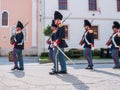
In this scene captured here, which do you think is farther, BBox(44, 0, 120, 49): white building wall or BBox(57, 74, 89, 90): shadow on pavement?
BBox(44, 0, 120, 49): white building wall

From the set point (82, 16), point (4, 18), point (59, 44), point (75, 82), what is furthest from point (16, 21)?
point (75, 82)

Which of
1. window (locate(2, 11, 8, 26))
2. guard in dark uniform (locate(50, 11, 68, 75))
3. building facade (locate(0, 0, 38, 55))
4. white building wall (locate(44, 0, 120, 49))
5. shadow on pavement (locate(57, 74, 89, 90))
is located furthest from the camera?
window (locate(2, 11, 8, 26))

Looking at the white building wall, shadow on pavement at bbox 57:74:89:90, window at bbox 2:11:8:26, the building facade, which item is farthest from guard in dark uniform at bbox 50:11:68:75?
window at bbox 2:11:8:26

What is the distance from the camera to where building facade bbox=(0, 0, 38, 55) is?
32250mm

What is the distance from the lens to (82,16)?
94.4ft

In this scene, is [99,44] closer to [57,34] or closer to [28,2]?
[28,2]

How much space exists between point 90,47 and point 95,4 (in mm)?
17743

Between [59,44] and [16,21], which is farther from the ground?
[16,21]

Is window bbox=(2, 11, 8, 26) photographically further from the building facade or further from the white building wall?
the white building wall

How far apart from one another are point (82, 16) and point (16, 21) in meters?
7.56

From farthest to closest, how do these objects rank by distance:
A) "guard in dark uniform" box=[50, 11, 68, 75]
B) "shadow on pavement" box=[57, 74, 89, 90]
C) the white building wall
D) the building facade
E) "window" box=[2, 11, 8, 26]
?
"window" box=[2, 11, 8, 26] < the building facade < the white building wall < "guard in dark uniform" box=[50, 11, 68, 75] < "shadow on pavement" box=[57, 74, 89, 90]

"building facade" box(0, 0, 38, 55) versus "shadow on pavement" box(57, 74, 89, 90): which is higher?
"building facade" box(0, 0, 38, 55)

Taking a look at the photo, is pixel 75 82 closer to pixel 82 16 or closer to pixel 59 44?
pixel 59 44

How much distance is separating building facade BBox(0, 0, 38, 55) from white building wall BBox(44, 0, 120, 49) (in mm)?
4271
